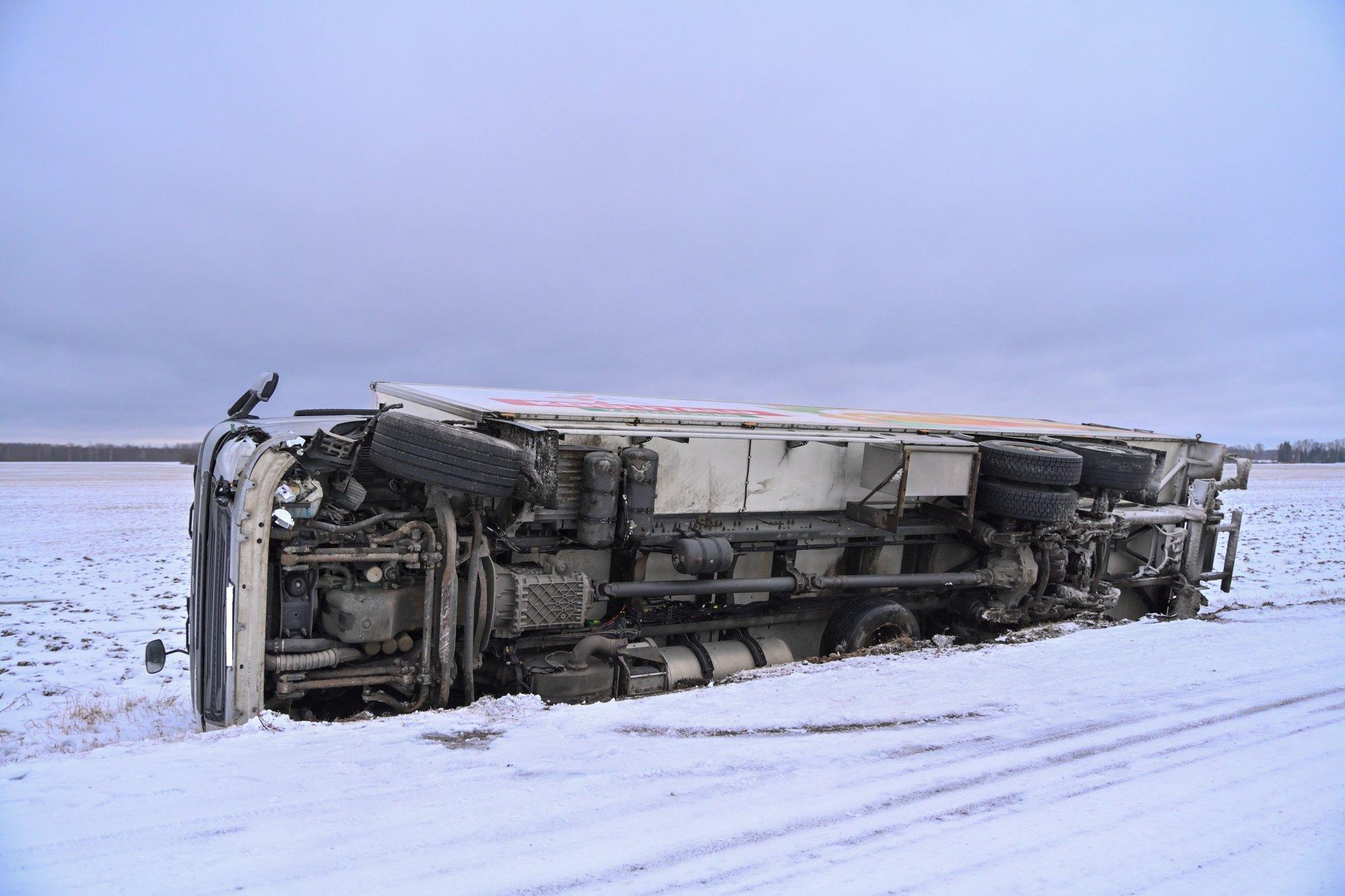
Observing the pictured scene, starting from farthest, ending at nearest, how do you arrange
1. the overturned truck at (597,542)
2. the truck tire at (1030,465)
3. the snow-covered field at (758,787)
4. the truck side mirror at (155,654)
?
the truck tire at (1030,465) < the truck side mirror at (155,654) < the overturned truck at (597,542) < the snow-covered field at (758,787)

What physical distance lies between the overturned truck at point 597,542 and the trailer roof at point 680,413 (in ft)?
0.16

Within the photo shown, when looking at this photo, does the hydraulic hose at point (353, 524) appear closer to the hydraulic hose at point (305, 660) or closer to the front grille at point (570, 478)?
the hydraulic hose at point (305, 660)

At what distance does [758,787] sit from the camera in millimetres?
3578

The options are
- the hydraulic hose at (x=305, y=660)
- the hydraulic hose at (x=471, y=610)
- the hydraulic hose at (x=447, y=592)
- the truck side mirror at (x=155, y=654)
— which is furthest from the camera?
the truck side mirror at (x=155, y=654)

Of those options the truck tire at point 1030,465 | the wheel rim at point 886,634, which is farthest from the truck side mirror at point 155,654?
the truck tire at point 1030,465

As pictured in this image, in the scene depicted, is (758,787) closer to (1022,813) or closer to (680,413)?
(1022,813)

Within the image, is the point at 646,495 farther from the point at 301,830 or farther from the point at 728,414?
the point at 301,830

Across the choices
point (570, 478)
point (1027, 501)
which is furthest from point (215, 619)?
point (1027, 501)

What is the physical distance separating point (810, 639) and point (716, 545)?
7.19 ft

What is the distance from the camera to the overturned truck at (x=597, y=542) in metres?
4.52

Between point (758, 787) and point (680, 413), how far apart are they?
3.62m

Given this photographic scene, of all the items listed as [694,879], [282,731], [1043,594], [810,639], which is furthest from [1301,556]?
[282,731]

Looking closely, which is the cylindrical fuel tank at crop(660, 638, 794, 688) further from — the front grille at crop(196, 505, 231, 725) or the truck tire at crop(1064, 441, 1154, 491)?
the truck tire at crop(1064, 441, 1154, 491)

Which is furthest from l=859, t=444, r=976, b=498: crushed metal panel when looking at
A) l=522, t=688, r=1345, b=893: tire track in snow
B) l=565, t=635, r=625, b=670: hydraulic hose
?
l=565, t=635, r=625, b=670: hydraulic hose
